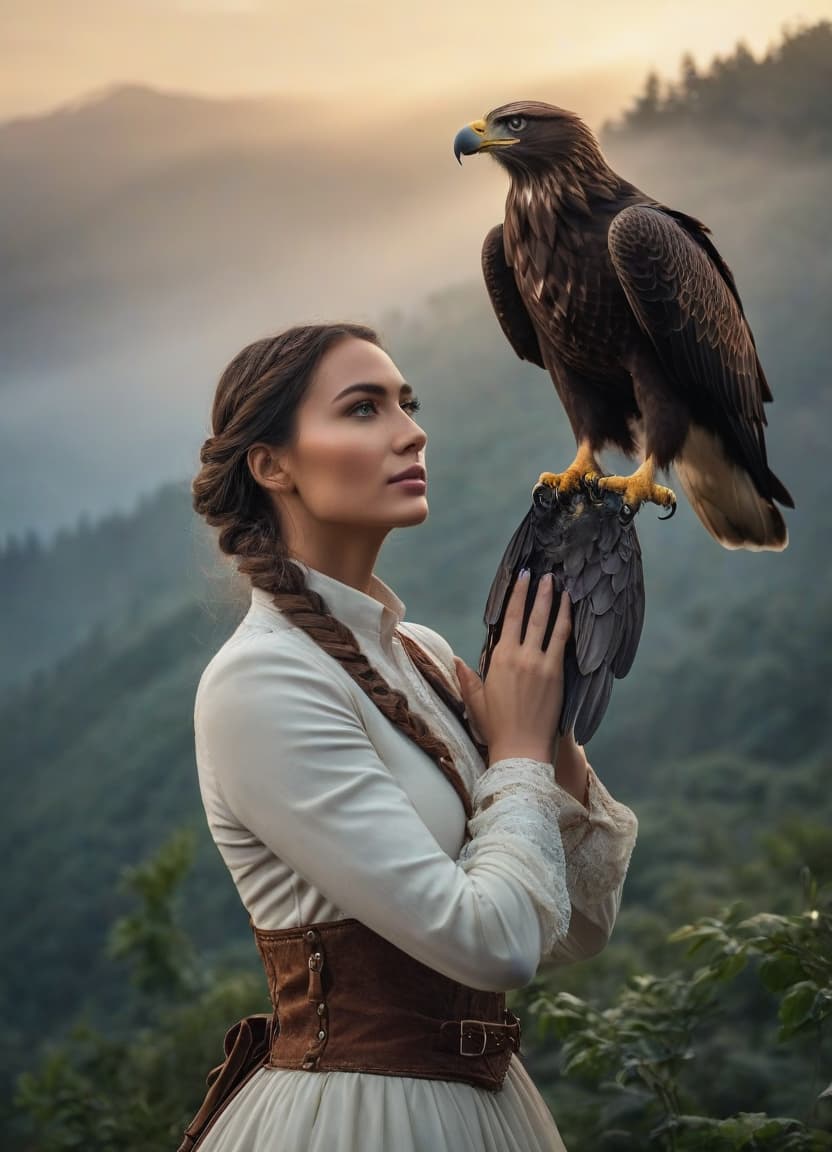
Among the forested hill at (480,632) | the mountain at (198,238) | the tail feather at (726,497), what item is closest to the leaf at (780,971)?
the tail feather at (726,497)

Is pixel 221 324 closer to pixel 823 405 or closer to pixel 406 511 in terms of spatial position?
pixel 823 405

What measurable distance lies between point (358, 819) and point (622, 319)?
0.79m

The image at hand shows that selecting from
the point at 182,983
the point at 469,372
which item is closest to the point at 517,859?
the point at 182,983

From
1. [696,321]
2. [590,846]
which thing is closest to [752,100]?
[696,321]

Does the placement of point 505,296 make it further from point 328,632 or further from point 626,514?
point 328,632

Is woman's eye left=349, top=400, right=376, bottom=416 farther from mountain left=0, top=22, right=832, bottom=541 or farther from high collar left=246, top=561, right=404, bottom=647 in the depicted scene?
mountain left=0, top=22, right=832, bottom=541

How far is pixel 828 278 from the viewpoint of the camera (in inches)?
280

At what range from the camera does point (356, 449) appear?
1364 millimetres

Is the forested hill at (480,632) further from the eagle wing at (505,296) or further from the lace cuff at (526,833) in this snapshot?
the lace cuff at (526,833)

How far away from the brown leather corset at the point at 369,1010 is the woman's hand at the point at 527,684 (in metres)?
0.24

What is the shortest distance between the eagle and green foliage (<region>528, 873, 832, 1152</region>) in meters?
0.67

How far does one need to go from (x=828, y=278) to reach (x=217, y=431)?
6.39 m

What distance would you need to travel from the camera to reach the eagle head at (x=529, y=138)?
1.62 metres

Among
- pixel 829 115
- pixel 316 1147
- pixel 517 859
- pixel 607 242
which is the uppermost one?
pixel 829 115
